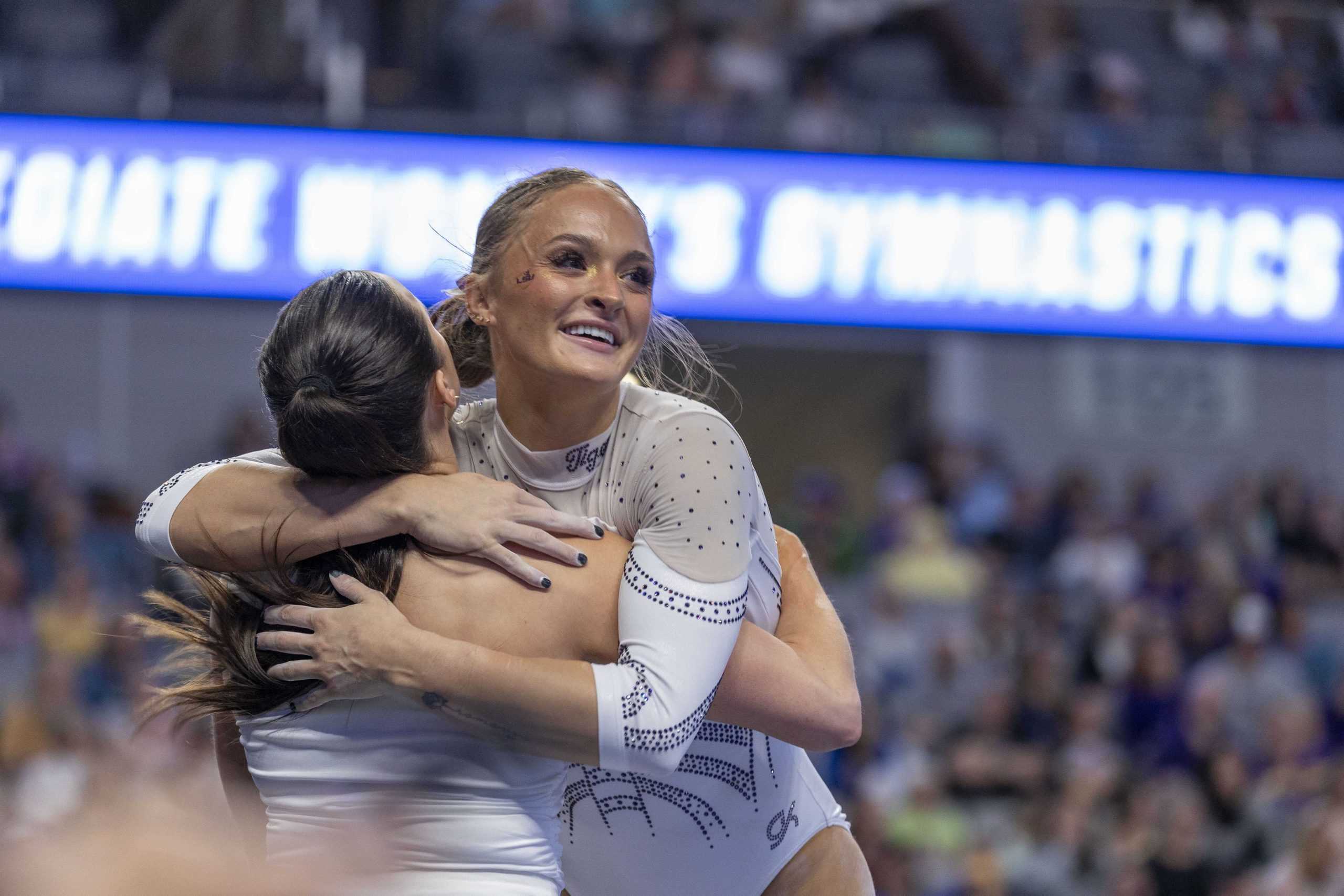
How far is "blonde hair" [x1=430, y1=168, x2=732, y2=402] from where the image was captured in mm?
2084

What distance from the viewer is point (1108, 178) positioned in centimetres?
662

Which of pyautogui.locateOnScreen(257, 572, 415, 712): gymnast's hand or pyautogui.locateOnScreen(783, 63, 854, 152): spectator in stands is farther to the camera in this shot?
pyautogui.locateOnScreen(783, 63, 854, 152): spectator in stands

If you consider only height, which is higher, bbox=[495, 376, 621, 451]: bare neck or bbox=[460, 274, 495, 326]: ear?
bbox=[460, 274, 495, 326]: ear

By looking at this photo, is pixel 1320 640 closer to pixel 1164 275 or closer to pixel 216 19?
pixel 1164 275

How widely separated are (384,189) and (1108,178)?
3.12 meters

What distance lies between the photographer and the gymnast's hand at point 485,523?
1708 millimetres

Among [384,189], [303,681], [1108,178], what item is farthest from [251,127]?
[303,681]

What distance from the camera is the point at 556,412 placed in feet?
6.73

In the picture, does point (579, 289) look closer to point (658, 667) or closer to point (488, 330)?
point (488, 330)

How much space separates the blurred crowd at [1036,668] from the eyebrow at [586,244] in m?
3.30

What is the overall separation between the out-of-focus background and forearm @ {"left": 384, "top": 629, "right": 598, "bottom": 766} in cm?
375

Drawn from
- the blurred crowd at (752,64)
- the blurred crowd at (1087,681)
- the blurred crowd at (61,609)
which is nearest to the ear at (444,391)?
the blurred crowd at (61,609)

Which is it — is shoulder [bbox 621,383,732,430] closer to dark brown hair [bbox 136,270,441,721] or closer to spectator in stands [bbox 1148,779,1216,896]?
dark brown hair [bbox 136,270,441,721]

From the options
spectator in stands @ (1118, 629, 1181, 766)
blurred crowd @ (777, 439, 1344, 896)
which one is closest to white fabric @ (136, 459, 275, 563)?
blurred crowd @ (777, 439, 1344, 896)
